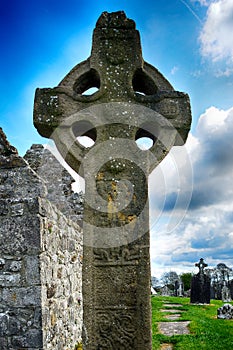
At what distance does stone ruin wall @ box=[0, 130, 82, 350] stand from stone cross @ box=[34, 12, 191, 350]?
190 cm

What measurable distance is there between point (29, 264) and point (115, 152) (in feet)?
7.52

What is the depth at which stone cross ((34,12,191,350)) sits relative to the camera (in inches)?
106

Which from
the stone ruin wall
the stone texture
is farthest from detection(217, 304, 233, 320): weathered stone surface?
the stone ruin wall

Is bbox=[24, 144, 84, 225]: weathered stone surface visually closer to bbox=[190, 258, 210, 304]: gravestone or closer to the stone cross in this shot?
the stone cross

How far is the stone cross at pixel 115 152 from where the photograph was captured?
8.83ft

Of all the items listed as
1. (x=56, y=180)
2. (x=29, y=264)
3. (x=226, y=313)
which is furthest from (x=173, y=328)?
(x=29, y=264)

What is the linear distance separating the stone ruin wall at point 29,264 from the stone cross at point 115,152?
190cm

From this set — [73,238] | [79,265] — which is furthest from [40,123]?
[79,265]

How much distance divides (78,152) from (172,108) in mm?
861

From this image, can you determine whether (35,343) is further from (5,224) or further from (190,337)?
(190,337)

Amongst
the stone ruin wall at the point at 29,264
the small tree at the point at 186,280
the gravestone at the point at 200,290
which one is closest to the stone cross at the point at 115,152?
the stone ruin wall at the point at 29,264

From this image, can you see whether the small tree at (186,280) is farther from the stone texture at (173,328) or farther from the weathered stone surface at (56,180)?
the weathered stone surface at (56,180)

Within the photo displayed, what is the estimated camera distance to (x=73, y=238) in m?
6.64

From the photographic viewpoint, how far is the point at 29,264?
454 centimetres
